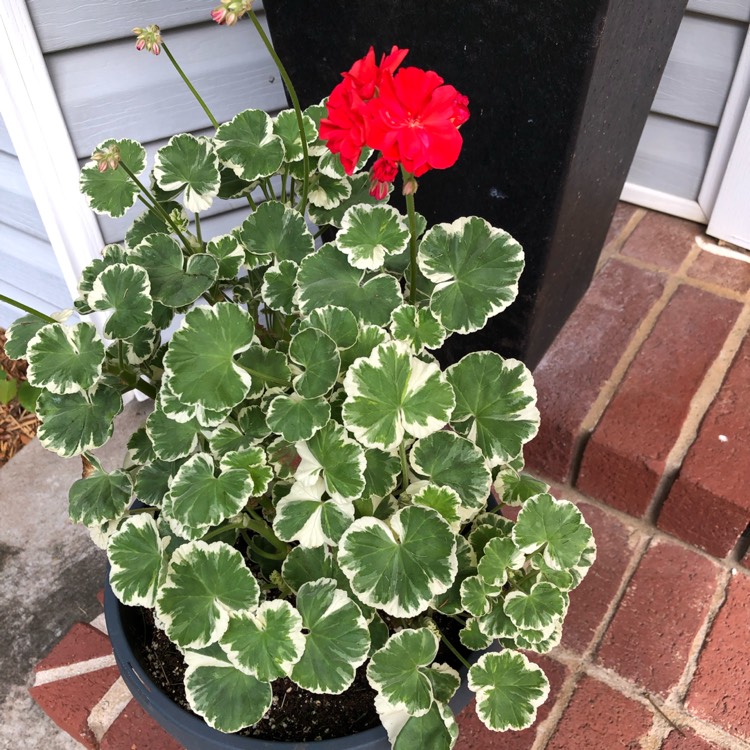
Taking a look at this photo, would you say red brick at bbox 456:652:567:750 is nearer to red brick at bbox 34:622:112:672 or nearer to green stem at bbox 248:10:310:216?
red brick at bbox 34:622:112:672

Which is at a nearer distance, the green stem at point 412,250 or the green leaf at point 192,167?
the green stem at point 412,250

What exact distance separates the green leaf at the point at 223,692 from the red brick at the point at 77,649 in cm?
50

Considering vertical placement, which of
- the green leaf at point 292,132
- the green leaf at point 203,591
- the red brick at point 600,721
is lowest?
the red brick at point 600,721

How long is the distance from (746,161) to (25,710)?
158cm

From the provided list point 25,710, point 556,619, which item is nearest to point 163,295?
point 556,619

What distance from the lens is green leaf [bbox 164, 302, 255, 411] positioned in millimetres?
713

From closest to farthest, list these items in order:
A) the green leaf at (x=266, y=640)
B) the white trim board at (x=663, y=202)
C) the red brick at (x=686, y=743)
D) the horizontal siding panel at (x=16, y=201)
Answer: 1. the green leaf at (x=266, y=640)
2. the red brick at (x=686, y=743)
3. the horizontal siding panel at (x=16, y=201)
4. the white trim board at (x=663, y=202)

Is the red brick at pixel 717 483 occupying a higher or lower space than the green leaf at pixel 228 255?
lower

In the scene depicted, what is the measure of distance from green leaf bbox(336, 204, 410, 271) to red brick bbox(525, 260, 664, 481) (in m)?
0.60

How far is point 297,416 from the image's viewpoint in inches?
28.6

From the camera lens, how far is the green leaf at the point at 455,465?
0.79 m

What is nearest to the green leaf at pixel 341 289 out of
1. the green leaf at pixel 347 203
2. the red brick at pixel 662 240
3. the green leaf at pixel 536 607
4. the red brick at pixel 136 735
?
the green leaf at pixel 347 203

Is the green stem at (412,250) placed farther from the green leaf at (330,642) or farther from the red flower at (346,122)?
the green leaf at (330,642)

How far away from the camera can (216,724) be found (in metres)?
0.74
